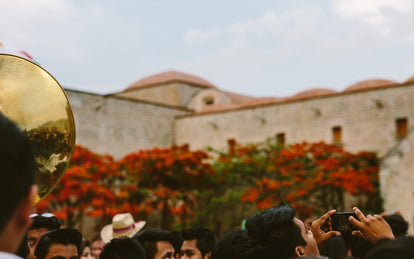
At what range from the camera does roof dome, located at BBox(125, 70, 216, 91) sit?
116 ft

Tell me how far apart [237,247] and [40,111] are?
144 centimetres

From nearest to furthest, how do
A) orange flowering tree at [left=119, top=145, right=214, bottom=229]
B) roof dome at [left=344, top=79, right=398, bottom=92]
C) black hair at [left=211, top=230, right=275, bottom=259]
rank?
black hair at [left=211, top=230, right=275, bottom=259] < orange flowering tree at [left=119, top=145, right=214, bottom=229] < roof dome at [left=344, top=79, right=398, bottom=92]

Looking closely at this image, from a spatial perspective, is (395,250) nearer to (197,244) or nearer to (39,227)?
(197,244)

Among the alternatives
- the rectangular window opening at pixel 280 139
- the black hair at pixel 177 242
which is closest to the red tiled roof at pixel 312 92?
the rectangular window opening at pixel 280 139

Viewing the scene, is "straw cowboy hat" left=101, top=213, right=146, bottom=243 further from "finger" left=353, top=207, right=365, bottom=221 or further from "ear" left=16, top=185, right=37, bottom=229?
"ear" left=16, top=185, right=37, bottom=229

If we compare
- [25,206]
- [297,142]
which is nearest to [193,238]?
[25,206]

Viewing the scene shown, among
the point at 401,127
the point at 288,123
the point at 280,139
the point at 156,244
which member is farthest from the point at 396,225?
the point at 280,139

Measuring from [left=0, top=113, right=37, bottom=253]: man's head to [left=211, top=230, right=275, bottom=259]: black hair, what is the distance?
1.74 meters

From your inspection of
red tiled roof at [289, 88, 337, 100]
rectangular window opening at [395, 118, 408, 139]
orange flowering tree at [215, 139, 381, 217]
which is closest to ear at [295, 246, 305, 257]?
orange flowering tree at [215, 139, 381, 217]

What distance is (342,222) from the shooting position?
3195 millimetres

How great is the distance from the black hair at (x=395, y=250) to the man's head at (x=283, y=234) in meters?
1.18

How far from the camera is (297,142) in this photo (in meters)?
24.9

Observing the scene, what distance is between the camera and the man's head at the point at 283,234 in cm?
308

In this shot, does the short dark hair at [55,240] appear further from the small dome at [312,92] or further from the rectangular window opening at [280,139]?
the small dome at [312,92]
